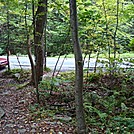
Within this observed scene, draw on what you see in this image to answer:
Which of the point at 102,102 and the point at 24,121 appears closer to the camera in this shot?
the point at 24,121

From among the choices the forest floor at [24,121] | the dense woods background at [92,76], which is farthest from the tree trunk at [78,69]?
the forest floor at [24,121]

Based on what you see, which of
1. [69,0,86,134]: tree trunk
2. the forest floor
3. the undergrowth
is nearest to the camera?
[69,0,86,134]: tree trunk

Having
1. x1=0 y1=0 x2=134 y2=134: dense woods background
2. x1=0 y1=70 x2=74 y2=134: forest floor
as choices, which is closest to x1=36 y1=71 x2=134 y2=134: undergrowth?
x1=0 y1=0 x2=134 y2=134: dense woods background

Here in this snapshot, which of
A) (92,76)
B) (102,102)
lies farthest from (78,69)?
(92,76)

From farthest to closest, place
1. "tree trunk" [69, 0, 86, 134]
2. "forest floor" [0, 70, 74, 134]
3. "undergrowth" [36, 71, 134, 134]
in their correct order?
1. "undergrowth" [36, 71, 134, 134]
2. "forest floor" [0, 70, 74, 134]
3. "tree trunk" [69, 0, 86, 134]

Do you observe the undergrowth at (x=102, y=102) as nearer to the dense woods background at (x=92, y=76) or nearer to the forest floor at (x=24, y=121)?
the dense woods background at (x=92, y=76)

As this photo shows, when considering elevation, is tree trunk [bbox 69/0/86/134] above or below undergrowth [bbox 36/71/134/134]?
above

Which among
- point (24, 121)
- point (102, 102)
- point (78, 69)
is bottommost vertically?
point (24, 121)

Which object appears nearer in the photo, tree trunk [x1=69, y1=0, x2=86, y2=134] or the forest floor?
tree trunk [x1=69, y1=0, x2=86, y2=134]

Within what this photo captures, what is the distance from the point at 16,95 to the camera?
21.4 ft

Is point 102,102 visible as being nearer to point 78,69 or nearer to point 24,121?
point 24,121

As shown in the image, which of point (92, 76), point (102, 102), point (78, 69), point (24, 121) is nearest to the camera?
point (78, 69)

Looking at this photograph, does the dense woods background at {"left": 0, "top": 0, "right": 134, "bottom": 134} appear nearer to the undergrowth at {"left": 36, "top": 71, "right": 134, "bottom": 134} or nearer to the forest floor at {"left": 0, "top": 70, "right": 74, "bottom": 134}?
the undergrowth at {"left": 36, "top": 71, "right": 134, "bottom": 134}

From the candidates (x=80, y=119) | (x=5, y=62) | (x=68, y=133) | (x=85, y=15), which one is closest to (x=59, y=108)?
(x=68, y=133)
